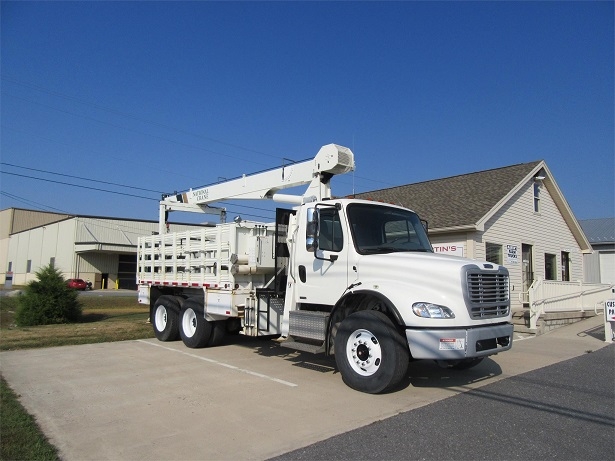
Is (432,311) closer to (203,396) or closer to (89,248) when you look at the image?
(203,396)

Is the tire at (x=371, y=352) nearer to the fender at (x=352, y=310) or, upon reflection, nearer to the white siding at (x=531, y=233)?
the fender at (x=352, y=310)

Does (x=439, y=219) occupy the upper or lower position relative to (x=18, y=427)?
upper

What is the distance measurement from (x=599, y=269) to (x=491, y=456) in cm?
3130

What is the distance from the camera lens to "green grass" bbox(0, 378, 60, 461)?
4488 millimetres

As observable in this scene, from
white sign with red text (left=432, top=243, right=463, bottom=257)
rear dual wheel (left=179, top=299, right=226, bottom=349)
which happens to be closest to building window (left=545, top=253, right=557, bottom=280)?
white sign with red text (left=432, top=243, right=463, bottom=257)

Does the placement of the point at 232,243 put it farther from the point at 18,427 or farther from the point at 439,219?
the point at 439,219

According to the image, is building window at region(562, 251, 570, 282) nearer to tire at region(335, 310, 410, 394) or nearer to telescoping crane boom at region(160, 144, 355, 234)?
telescoping crane boom at region(160, 144, 355, 234)

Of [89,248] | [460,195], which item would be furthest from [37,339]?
[89,248]

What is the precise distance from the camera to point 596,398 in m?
6.75

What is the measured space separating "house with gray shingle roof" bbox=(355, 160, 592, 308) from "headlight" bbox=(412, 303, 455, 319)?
8871 mm

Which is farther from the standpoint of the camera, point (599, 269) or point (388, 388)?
point (599, 269)

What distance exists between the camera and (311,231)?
24.5 ft

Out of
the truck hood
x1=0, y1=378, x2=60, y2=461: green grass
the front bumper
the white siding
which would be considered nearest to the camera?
x1=0, y1=378, x2=60, y2=461: green grass

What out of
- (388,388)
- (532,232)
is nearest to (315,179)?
(388,388)
